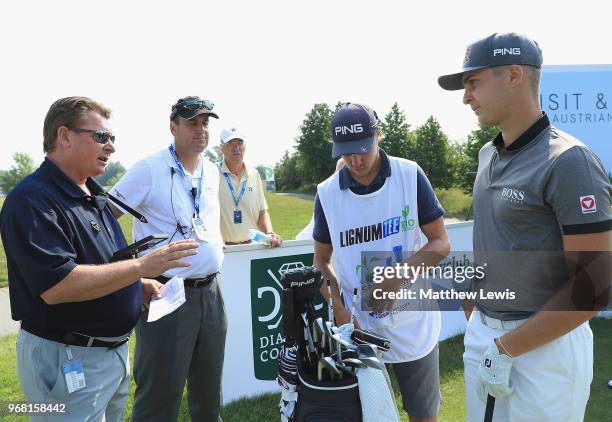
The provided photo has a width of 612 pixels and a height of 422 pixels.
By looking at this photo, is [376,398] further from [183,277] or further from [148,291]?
[183,277]

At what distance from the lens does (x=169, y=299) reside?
2619 millimetres

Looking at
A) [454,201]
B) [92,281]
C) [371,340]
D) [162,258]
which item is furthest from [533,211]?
[454,201]

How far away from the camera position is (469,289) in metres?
2.34

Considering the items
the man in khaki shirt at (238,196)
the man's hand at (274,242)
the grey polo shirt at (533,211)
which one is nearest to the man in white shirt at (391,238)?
the grey polo shirt at (533,211)

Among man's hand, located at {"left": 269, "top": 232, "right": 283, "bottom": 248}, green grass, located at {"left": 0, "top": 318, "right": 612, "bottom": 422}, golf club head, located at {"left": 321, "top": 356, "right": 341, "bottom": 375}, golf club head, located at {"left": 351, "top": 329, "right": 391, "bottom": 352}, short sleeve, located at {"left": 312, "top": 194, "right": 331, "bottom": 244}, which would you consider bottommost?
green grass, located at {"left": 0, "top": 318, "right": 612, "bottom": 422}

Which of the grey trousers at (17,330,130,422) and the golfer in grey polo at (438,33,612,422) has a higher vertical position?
the golfer in grey polo at (438,33,612,422)

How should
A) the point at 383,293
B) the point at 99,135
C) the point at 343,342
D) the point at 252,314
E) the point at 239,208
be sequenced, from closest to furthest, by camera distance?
the point at 343,342 → the point at 99,135 → the point at 383,293 → the point at 252,314 → the point at 239,208

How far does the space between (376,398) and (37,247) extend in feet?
4.93

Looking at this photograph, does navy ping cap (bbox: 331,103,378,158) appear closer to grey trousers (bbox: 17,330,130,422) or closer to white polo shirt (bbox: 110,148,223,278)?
white polo shirt (bbox: 110,148,223,278)

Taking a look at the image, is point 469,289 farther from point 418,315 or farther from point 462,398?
point 462,398

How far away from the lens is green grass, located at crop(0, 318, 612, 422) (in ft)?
13.0

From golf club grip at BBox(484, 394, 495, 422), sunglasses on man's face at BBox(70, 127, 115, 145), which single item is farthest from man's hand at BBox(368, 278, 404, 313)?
sunglasses on man's face at BBox(70, 127, 115, 145)

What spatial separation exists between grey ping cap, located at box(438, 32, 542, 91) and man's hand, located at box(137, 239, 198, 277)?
1.54 m

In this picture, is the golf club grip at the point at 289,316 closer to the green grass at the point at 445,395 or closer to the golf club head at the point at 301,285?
the golf club head at the point at 301,285
